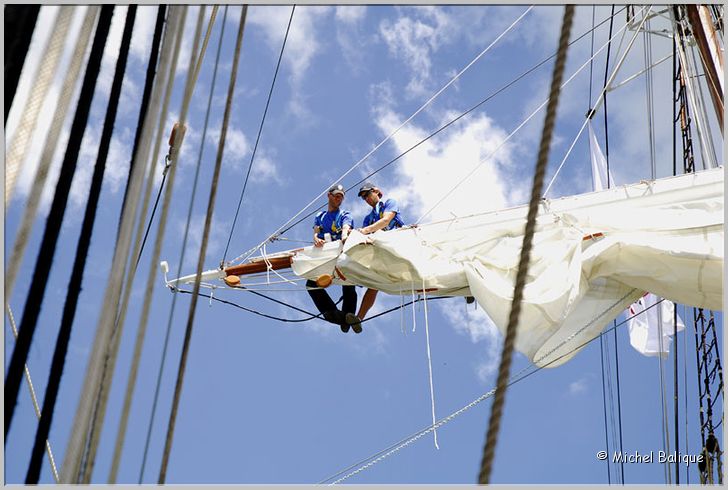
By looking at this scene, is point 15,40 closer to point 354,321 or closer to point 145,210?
point 145,210

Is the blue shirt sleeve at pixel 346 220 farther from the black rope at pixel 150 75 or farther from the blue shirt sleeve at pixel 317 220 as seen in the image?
the black rope at pixel 150 75

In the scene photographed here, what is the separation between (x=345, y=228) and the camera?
7.72 metres

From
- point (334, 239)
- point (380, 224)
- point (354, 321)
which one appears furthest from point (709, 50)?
point (354, 321)

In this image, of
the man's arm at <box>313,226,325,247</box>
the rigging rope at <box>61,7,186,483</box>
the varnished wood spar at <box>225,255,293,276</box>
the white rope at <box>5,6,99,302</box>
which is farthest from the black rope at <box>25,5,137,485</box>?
the varnished wood spar at <box>225,255,293,276</box>

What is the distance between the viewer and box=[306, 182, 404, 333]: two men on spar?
24.8 feet

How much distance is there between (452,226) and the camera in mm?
7637

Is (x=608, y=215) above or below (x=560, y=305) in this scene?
above

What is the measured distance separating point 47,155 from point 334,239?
17.6 feet

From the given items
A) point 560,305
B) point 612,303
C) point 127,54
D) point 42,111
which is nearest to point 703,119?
point 612,303

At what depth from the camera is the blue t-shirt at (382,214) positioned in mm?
7944

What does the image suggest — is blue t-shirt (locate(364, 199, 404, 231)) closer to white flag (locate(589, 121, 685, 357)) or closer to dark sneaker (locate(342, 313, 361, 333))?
dark sneaker (locate(342, 313, 361, 333))

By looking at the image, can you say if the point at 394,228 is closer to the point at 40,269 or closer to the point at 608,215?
the point at 608,215

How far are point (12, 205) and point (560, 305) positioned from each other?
4545 mm

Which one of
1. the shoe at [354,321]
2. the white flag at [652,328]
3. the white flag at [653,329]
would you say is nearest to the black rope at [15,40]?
the shoe at [354,321]
